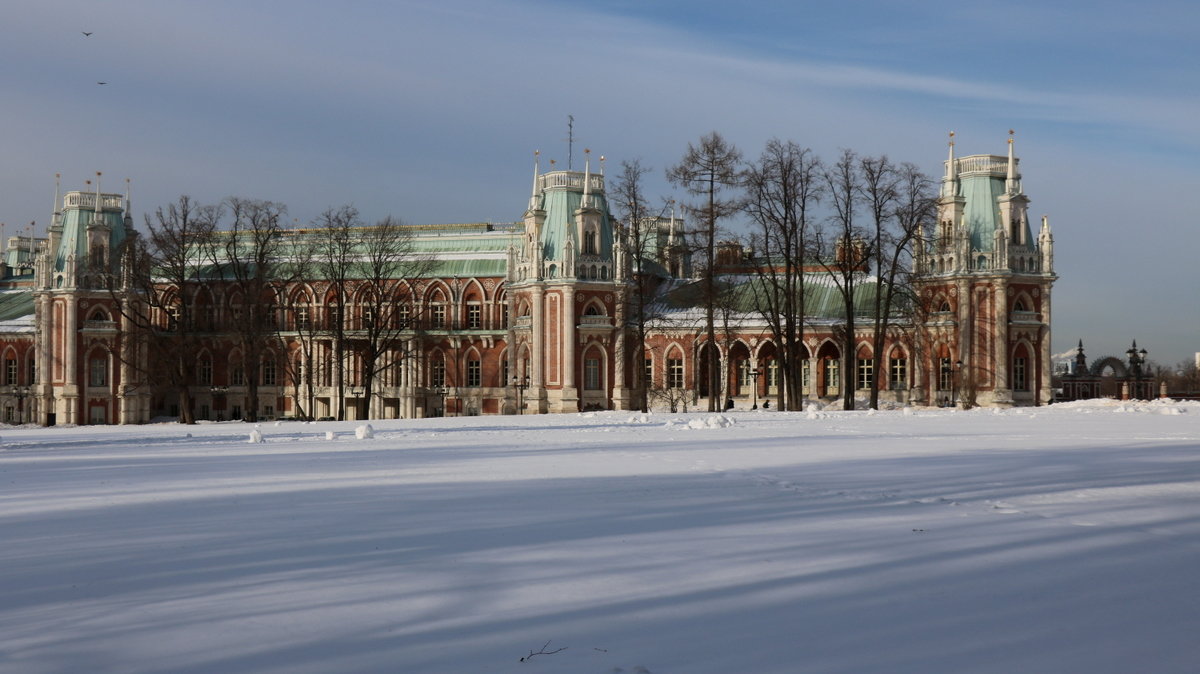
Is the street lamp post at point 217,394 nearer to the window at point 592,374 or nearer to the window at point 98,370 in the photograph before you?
the window at point 98,370

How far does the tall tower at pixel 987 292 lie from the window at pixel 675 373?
1272cm

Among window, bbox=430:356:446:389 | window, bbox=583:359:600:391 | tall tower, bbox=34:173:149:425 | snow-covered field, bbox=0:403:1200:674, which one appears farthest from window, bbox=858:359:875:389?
snow-covered field, bbox=0:403:1200:674

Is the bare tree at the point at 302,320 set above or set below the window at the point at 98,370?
above

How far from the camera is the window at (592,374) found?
62.6 metres

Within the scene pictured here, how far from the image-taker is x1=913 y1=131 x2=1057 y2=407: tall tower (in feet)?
201

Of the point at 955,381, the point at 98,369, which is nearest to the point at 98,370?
the point at 98,369

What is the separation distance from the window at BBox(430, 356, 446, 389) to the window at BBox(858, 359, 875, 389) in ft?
78.6

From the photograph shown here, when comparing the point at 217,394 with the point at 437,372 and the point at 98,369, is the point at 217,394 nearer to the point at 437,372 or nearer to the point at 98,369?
the point at 98,369

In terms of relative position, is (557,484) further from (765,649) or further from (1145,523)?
(765,649)

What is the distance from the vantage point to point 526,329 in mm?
64500

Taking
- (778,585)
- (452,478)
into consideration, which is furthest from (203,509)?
(778,585)

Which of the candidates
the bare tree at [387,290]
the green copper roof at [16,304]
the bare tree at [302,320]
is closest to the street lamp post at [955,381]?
the bare tree at [387,290]

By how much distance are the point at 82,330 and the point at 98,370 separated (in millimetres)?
2466

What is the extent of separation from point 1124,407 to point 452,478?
104ft
